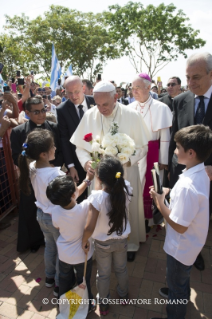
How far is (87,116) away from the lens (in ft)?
10.4

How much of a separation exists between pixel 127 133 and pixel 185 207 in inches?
59.2

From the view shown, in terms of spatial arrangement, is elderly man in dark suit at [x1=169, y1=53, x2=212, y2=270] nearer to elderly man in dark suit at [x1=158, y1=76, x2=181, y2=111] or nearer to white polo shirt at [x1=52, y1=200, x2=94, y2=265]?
white polo shirt at [x1=52, y1=200, x2=94, y2=265]

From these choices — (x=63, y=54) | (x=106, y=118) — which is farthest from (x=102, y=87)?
(x=63, y=54)

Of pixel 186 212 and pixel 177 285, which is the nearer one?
pixel 186 212

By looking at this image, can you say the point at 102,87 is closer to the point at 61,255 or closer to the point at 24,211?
the point at 61,255

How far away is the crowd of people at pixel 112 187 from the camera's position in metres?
1.95

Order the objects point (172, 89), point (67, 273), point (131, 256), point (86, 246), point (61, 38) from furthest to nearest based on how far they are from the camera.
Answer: point (61, 38) < point (172, 89) < point (131, 256) < point (67, 273) < point (86, 246)

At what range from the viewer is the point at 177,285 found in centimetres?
208

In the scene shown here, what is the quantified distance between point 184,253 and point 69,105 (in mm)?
2801

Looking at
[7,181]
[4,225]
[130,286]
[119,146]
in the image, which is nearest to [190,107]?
[119,146]

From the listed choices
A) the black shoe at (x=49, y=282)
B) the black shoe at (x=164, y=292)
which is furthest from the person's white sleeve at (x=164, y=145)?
the black shoe at (x=49, y=282)

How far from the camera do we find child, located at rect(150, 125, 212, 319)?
179 centimetres

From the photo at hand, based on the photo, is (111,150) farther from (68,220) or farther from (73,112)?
(73,112)

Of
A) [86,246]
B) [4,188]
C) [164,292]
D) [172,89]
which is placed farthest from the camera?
[172,89]
